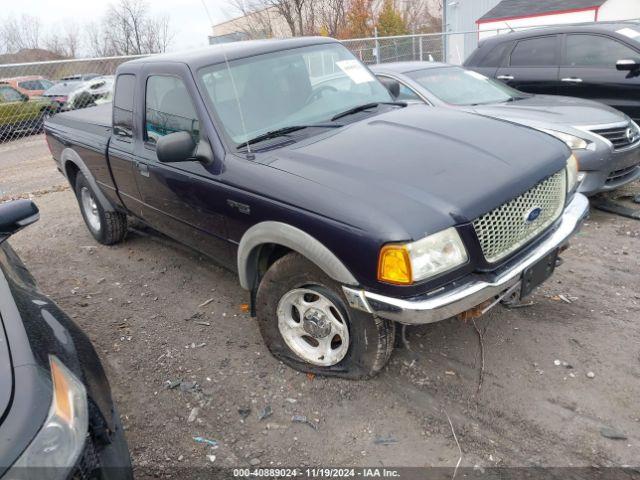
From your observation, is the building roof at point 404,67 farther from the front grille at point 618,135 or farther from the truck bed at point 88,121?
the truck bed at point 88,121

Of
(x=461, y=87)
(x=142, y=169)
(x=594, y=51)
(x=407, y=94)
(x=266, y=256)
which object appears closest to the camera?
(x=266, y=256)

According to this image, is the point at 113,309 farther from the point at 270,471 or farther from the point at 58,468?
the point at 58,468

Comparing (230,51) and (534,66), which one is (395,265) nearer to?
(230,51)

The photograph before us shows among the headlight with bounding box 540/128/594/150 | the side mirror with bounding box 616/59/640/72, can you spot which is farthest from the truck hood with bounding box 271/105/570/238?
the side mirror with bounding box 616/59/640/72

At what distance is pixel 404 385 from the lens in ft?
9.93

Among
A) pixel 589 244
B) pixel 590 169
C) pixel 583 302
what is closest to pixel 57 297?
pixel 583 302

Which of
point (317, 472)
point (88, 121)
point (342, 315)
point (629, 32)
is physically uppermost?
point (629, 32)

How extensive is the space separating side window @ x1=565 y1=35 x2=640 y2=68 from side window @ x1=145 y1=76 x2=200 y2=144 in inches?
226

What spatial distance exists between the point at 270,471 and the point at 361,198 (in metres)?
1.47

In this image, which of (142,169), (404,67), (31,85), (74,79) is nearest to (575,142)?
(404,67)

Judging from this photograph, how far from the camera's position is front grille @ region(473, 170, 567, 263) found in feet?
8.45

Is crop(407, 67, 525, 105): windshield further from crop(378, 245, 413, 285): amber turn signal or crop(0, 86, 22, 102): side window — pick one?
crop(0, 86, 22, 102): side window

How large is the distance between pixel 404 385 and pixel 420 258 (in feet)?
3.38

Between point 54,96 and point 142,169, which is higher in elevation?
point 142,169
